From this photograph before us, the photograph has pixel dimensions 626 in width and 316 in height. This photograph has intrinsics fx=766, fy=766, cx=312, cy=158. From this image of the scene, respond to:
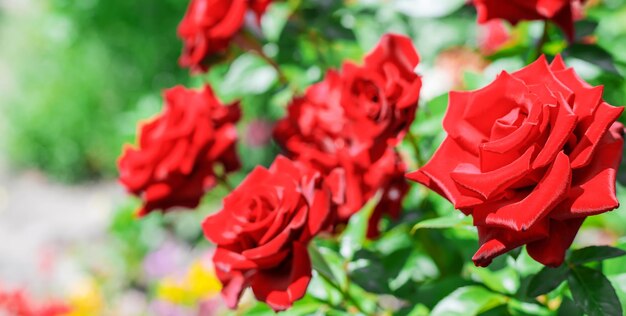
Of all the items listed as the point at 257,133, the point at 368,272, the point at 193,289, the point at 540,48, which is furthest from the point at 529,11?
the point at 257,133

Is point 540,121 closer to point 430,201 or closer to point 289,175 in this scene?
point 289,175

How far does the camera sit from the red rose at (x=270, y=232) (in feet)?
2.32

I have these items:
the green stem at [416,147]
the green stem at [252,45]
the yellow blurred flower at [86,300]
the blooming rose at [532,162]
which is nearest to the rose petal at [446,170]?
the blooming rose at [532,162]

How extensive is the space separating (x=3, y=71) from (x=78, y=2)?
7.08 feet

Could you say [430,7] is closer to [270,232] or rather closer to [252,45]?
[252,45]

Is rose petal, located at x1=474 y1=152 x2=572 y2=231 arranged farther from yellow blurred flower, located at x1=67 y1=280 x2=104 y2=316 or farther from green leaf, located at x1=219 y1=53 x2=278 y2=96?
yellow blurred flower, located at x1=67 y1=280 x2=104 y2=316

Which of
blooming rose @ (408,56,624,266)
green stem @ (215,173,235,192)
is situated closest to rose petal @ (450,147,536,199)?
blooming rose @ (408,56,624,266)

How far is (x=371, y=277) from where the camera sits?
0.84 m

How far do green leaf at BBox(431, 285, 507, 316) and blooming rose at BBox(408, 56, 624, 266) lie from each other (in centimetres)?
15

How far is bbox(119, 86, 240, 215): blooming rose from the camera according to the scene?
94 cm

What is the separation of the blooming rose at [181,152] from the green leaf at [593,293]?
1.52 ft

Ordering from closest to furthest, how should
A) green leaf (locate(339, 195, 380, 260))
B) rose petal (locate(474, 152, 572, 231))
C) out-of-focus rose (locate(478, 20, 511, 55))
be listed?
1. rose petal (locate(474, 152, 572, 231))
2. green leaf (locate(339, 195, 380, 260))
3. out-of-focus rose (locate(478, 20, 511, 55))

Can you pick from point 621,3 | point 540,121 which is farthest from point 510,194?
point 621,3

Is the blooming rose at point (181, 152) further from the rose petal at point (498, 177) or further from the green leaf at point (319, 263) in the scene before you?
the rose petal at point (498, 177)
